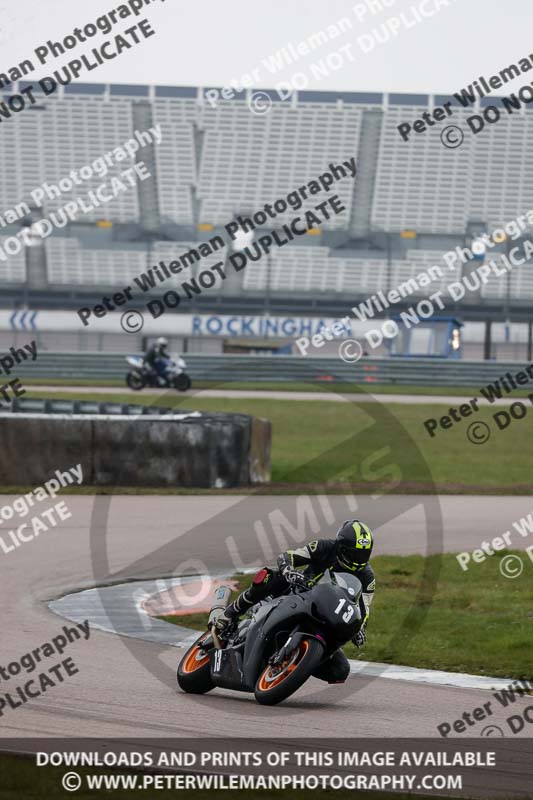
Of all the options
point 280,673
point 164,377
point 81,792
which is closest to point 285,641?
point 280,673

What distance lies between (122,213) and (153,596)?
2398 inches

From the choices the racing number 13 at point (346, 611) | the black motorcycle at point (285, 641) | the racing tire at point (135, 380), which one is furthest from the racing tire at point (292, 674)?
the racing tire at point (135, 380)

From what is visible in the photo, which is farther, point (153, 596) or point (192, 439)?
point (192, 439)

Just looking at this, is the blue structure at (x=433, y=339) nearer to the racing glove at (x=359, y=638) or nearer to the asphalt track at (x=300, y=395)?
the asphalt track at (x=300, y=395)

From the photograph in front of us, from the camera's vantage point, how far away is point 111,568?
43.3ft

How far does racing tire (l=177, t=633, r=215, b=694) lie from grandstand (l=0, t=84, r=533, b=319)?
57833 mm

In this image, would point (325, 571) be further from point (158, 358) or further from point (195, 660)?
point (158, 358)

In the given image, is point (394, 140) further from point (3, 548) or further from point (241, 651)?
point (241, 651)

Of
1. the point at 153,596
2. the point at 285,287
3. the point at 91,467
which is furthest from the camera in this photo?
the point at 285,287

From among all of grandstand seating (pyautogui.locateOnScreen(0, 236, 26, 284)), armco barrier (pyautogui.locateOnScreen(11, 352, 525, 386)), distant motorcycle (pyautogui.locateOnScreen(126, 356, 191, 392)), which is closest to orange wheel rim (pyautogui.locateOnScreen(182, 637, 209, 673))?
distant motorcycle (pyautogui.locateOnScreen(126, 356, 191, 392))

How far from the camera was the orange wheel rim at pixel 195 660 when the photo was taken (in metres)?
8.12

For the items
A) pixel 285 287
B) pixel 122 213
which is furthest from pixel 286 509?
pixel 122 213

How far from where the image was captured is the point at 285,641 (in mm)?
7742

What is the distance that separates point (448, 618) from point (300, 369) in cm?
2808
